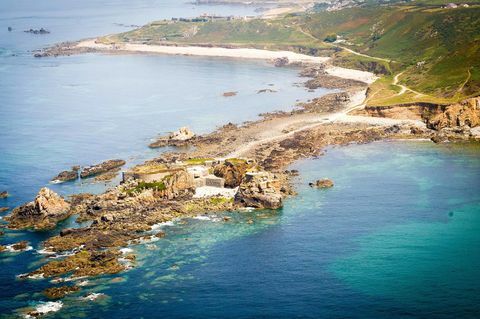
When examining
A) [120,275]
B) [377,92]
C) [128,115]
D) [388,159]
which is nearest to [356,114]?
[377,92]

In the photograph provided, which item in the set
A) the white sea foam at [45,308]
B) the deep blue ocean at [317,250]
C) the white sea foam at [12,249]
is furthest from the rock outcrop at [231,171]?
the white sea foam at [45,308]

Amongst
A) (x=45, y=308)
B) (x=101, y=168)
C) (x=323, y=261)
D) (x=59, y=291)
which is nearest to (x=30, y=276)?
(x=59, y=291)

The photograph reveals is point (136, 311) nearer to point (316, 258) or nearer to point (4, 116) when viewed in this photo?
point (316, 258)

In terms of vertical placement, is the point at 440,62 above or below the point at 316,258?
above

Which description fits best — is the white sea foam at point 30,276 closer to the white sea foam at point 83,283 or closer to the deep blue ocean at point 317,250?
the deep blue ocean at point 317,250

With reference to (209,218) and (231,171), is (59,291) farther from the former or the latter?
(231,171)


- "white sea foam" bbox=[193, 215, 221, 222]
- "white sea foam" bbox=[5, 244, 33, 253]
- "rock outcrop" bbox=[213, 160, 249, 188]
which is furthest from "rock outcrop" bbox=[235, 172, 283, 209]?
"white sea foam" bbox=[5, 244, 33, 253]
